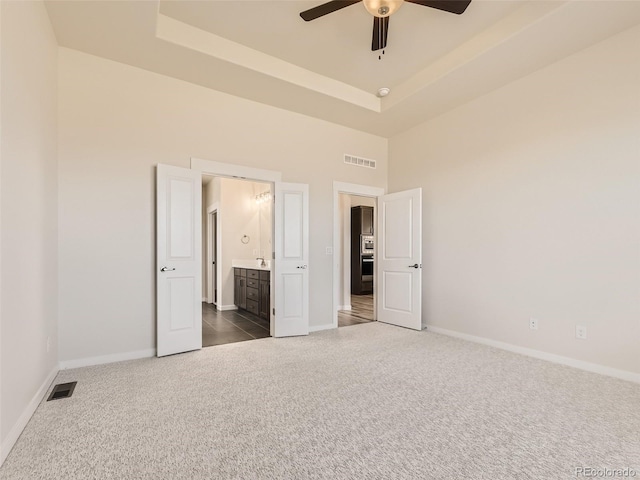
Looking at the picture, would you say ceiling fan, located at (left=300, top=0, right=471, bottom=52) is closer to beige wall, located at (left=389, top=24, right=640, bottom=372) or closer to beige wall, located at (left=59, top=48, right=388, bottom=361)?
beige wall, located at (left=389, top=24, right=640, bottom=372)

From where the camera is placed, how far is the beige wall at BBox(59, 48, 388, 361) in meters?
3.08

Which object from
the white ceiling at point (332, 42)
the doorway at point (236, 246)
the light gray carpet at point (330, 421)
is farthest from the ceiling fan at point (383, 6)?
the doorway at point (236, 246)

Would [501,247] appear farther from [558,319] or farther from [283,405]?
[283,405]

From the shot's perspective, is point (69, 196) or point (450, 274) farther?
point (450, 274)

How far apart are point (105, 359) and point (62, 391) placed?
0.66 m

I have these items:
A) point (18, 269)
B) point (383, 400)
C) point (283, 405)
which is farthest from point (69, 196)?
point (383, 400)

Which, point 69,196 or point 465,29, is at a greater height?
point 465,29

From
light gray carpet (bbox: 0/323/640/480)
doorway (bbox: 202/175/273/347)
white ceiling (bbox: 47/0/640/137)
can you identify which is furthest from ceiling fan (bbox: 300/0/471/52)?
doorway (bbox: 202/175/273/347)

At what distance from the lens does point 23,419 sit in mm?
2006

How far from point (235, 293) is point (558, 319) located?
5277mm

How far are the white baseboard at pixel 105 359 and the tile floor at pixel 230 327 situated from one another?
64 centimetres

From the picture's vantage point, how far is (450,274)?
443 centimetres

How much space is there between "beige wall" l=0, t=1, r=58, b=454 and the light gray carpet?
326 mm
